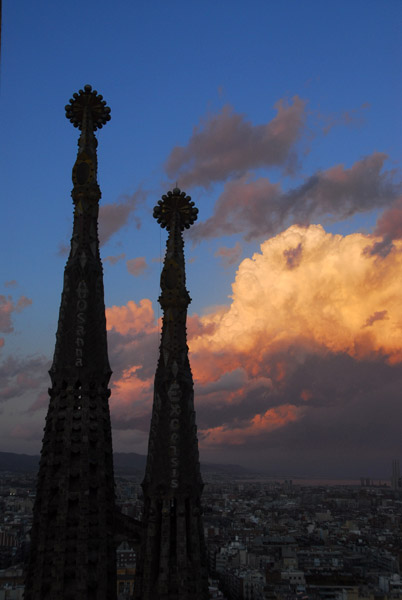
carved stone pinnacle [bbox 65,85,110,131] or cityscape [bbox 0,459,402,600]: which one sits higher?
carved stone pinnacle [bbox 65,85,110,131]

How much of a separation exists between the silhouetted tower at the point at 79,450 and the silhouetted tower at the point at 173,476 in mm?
1004

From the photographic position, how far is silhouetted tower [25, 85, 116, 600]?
11148mm

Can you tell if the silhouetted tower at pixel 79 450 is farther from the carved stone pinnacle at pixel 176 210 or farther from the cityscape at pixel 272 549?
the cityscape at pixel 272 549

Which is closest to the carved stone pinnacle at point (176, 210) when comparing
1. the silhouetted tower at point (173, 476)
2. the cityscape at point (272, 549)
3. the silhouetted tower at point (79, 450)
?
the silhouetted tower at point (173, 476)

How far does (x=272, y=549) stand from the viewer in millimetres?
71438

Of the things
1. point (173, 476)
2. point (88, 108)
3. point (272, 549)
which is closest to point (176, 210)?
point (88, 108)

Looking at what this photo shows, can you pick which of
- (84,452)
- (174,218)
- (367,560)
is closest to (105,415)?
(84,452)

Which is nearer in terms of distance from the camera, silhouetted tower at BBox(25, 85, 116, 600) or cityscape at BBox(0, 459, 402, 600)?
silhouetted tower at BBox(25, 85, 116, 600)

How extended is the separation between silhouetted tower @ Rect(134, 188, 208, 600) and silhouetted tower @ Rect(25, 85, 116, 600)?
3.29 ft

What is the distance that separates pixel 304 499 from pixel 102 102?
436 feet

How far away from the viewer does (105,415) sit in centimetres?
1245

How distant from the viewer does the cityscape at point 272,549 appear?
4834 cm

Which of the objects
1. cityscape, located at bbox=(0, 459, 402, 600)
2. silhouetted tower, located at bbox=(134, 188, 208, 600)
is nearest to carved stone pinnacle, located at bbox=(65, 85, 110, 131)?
silhouetted tower, located at bbox=(134, 188, 208, 600)

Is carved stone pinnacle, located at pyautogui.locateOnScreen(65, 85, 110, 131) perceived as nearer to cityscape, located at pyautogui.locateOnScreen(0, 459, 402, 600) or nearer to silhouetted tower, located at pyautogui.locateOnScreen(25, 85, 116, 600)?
silhouetted tower, located at pyautogui.locateOnScreen(25, 85, 116, 600)
